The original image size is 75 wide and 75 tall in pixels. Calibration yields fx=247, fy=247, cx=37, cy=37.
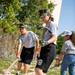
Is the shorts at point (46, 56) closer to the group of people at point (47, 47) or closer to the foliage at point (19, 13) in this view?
the group of people at point (47, 47)

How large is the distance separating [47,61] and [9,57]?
32.7 feet

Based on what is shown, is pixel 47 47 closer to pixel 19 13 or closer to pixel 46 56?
pixel 46 56

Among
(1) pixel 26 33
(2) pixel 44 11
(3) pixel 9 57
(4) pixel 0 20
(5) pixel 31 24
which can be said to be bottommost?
(3) pixel 9 57

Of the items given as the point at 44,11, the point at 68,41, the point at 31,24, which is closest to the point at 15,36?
the point at 31,24

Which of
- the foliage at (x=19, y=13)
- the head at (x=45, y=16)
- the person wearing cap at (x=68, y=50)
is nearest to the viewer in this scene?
the head at (x=45, y=16)

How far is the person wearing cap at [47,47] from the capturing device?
422 centimetres

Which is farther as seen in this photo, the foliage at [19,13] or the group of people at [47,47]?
the foliage at [19,13]

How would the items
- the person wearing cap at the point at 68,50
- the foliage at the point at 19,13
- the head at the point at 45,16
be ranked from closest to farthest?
the head at the point at 45,16 < the person wearing cap at the point at 68,50 < the foliage at the point at 19,13

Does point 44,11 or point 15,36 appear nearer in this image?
point 44,11

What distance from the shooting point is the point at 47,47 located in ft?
14.0

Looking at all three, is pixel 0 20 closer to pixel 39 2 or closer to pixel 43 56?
pixel 39 2

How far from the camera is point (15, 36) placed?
1412cm

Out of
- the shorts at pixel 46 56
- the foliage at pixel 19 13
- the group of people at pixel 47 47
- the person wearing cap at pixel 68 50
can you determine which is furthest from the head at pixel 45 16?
the foliage at pixel 19 13

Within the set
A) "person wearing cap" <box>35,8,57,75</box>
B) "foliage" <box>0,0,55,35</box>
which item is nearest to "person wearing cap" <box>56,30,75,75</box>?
"person wearing cap" <box>35,8,57,75</box>
